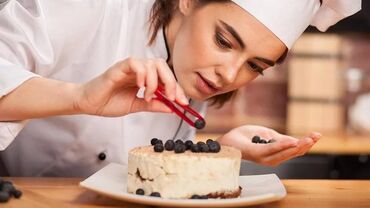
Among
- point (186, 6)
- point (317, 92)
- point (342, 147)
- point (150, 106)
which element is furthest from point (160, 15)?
point (317, 92)

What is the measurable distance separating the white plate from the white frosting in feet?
0.16

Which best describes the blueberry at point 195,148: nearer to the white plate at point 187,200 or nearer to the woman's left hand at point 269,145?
the white plate at point 187,200

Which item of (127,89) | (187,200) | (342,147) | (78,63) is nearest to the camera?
(187,200)

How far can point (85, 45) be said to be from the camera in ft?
6.60

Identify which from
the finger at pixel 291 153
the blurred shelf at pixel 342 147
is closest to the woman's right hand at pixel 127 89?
the finger at pixel 291 153

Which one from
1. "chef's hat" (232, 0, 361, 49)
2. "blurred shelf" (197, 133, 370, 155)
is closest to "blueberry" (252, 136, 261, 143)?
"chef's hat" (232, 0, 361, 49)

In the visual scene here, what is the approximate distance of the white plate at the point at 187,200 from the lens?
55.3 inches

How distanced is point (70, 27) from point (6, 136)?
1.18ft

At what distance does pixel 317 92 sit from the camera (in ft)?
13.9

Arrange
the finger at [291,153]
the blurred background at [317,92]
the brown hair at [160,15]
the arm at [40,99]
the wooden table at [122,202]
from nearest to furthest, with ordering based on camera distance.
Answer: the wooden table at [122,202] < the arm at [40,99] < the finger at [291,153] < the brown hair at [160,15] < the blurred background at [317,92]

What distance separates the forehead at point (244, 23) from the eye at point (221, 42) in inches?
1.5

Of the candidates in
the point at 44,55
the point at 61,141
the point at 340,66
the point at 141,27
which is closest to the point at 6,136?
the point at 44,55

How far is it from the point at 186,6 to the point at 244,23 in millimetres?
221

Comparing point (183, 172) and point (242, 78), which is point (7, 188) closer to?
point (183, 172)
